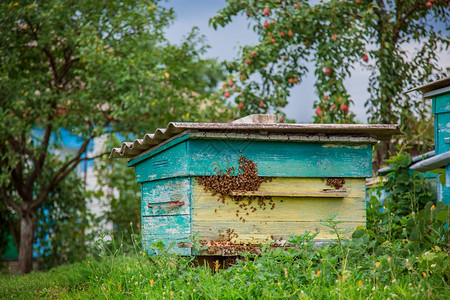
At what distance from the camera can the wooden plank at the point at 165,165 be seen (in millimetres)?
4395

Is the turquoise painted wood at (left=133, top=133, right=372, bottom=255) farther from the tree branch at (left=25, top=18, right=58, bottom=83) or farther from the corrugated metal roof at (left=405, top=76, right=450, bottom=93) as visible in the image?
the tree branch at (left=25, top=18, right=58, bottom=83)

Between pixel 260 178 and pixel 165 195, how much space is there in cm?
93

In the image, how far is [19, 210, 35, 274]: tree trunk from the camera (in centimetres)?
1023

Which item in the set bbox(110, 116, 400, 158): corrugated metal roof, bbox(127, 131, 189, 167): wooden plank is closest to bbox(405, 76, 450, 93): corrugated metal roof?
bbox(110, 116, 400, 158): corrugated metal roof

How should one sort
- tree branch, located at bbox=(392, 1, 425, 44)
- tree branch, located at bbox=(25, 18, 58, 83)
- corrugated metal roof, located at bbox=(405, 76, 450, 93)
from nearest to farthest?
corrugated metal roof, located at bbox=(405, 76, 450, 93) → tree branch, located at bbox=(392, 1, 425, 44) → tree branch, located at bbox=(25, 18, 58, 83)

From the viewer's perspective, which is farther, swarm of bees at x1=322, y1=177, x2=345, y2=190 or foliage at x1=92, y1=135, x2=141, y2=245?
foliage at x1=92, y1=135, x2=141, y2=245

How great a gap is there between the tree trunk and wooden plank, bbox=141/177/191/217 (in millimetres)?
5839

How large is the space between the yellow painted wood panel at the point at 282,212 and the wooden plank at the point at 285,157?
0.09m

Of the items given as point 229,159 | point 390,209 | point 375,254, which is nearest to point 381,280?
point 375,254

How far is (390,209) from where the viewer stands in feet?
19.4

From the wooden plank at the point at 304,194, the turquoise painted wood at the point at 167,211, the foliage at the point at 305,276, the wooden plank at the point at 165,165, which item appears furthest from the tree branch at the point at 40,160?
the wooden plank at the point at 304,194

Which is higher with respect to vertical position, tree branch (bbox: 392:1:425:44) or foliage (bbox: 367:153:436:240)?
tree branch (bbox: 392:1:425:44)

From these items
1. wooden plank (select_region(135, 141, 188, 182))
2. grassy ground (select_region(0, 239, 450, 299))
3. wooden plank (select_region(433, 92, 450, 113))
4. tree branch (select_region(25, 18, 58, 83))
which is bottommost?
grassy ground (select_region(0, 239, 450, 299))

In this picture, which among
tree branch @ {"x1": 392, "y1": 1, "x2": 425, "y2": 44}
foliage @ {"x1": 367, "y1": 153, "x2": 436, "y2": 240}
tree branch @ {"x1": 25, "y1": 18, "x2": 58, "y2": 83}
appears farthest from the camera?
tree branch @ {"x1": 25, "y1": 18, "x2": 58, "y2": 83}
